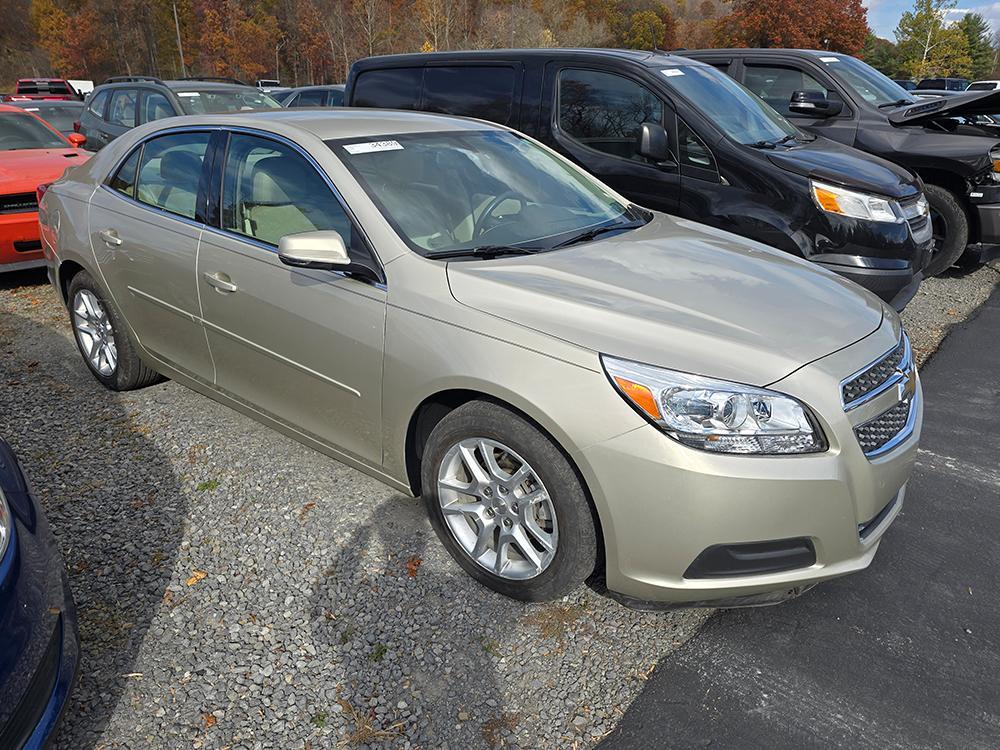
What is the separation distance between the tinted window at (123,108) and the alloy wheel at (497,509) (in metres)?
8.81

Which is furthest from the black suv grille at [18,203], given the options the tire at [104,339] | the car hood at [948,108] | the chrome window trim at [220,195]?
the car hood at [948,108]

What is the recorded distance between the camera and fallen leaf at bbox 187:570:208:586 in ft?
9.53

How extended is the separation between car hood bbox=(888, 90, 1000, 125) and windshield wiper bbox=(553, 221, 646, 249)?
14.6 feet

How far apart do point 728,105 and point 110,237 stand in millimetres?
4164

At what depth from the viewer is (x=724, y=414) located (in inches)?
90.6

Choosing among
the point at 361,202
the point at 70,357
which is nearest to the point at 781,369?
the point at 361,202

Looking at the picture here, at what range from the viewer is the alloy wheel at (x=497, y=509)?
2627 mm

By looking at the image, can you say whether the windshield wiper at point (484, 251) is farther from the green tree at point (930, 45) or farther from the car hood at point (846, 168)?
the green tree at point (930, 45)

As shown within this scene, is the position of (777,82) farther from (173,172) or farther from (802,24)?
(802,24)

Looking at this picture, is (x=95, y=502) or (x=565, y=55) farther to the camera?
(x=565, y=55)

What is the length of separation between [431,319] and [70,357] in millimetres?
3610

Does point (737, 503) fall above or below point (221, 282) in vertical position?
below

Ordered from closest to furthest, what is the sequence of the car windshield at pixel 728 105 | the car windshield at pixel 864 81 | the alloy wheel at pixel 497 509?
the alloy wheel at pixel 497 509 < the car windshield at pixel 728 105 < the car windshield at pixel 864 81

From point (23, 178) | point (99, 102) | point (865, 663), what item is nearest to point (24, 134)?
point (23, 178)
